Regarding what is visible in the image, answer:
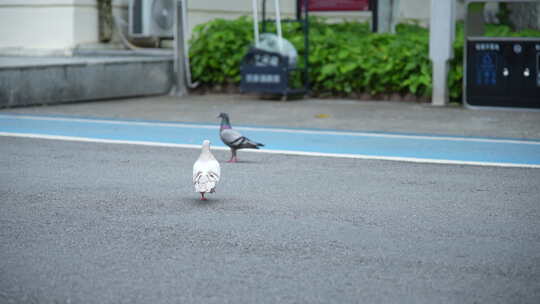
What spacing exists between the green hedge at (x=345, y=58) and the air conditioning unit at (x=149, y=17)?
103cm

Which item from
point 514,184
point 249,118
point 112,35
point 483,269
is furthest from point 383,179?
point 112,35

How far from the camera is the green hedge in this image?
50.1ft

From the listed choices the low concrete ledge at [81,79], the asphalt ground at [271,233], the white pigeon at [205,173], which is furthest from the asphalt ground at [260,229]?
the low concrete ledge at [81,79]

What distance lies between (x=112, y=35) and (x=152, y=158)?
33.7 feet

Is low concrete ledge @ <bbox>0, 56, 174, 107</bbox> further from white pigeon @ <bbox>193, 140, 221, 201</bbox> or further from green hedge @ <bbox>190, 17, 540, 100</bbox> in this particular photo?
white pigeon @ <bbox>193, 140, 221, 201</bbox>

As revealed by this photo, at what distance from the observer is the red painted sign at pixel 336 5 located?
1700 cm

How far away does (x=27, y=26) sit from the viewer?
741 inches

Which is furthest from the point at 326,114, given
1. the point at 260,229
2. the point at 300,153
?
the point at 260,229

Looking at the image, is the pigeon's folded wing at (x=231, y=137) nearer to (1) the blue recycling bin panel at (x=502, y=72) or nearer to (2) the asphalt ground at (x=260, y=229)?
(2) the asphalt ground at (x=260, y=229)

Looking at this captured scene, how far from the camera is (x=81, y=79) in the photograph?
50.8 ft

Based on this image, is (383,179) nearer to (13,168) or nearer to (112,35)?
(13,168)

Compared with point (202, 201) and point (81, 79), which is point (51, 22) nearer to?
point (81, 79)

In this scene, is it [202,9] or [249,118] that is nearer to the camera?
[249,118]

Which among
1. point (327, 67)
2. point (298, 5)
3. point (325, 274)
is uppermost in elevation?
point (298, 5)
